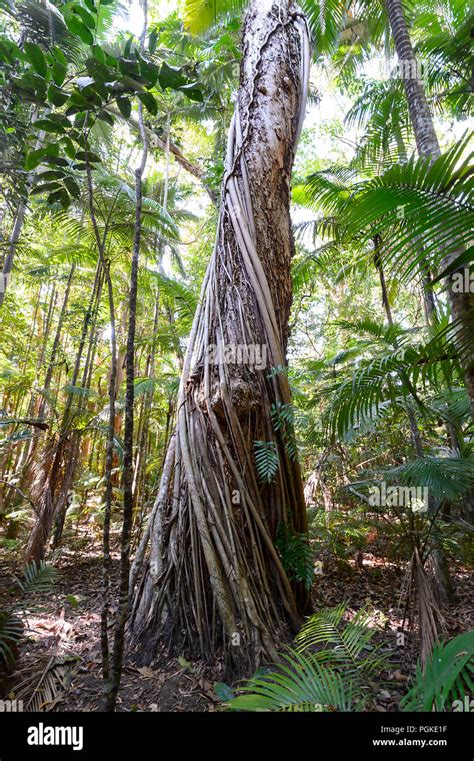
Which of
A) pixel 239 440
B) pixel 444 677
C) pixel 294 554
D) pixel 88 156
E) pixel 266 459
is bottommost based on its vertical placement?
pixel 444 677

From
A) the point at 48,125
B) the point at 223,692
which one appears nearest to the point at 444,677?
the point at 223,692

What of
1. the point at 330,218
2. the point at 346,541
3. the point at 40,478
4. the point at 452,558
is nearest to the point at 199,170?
the point at 330,218

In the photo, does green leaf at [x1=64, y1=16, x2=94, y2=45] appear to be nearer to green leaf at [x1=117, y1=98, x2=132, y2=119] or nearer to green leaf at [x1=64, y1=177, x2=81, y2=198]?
green leaf at [x1=117, y1=98, x2=132, y2=119]

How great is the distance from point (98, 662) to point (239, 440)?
4.28 ft

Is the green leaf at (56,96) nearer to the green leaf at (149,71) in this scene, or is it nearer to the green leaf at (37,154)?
the green leaf at (37,154)

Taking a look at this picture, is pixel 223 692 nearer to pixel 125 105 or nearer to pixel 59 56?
pixel 125 105

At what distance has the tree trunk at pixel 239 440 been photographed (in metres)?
1.89

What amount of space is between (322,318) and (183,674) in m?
7.82

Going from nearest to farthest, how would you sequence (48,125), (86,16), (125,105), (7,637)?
(86,16) < (48,125) < (125,105) < (7,637)

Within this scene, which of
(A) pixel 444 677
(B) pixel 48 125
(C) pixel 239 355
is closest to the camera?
(A) pixel 444 677

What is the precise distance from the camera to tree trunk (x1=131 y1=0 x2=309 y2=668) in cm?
189
